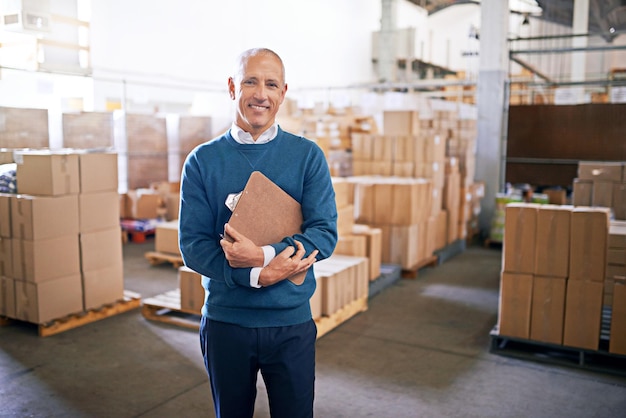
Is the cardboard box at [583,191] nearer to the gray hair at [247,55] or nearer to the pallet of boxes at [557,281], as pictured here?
the pallet of boxes at [557,281]

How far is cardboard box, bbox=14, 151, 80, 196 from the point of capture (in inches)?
191

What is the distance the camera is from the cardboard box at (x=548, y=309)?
437cm

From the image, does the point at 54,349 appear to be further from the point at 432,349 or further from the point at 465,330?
the point at 465,330

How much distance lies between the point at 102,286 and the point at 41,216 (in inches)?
35.5

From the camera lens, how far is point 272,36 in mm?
15352

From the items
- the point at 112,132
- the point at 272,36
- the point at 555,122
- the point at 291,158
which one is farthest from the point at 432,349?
the point at 272,36

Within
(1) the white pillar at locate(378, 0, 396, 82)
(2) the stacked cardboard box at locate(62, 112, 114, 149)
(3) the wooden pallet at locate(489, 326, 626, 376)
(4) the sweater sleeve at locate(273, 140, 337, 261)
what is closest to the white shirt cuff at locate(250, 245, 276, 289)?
(4) the sweater sleeve at locate(273, 140, 337, 261)

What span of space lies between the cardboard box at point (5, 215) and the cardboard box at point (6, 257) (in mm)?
60

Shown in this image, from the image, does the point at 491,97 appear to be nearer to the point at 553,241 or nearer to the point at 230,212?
the point at 553,241

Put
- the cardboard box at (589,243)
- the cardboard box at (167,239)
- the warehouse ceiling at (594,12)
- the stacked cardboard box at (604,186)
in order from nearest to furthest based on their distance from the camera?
the cardboard box at (589,243)
the stacked cardboard box at (604,186)
the cardboard box at (167,239)
the warehouse ceiling at (594,12)

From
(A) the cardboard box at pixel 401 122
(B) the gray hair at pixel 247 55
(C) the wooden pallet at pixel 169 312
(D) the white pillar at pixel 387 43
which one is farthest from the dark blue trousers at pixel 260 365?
(D) the white pillar at pixel 387 43

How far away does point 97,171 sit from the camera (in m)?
5.23

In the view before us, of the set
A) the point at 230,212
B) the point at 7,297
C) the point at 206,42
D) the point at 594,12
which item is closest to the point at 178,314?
the point at 7,297

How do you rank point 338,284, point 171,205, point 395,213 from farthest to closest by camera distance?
point 171,205 → point 395,213 → point 338,284
